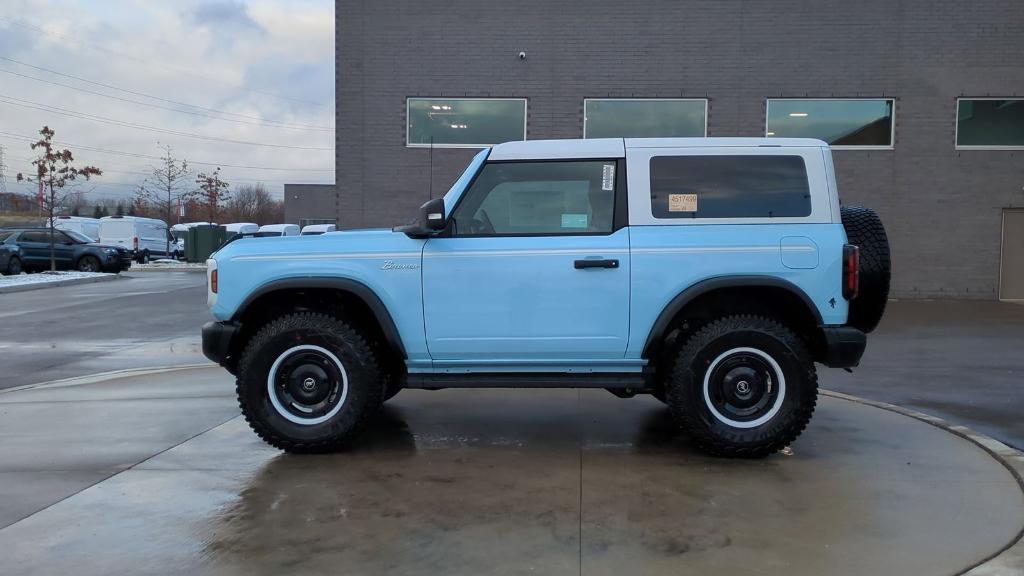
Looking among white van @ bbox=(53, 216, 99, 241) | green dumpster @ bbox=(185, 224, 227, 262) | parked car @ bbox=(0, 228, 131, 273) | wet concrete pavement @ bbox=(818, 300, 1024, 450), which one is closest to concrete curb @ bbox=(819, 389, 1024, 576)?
wet concrete pavement @ bbox=(818, 300, 1024, 450)

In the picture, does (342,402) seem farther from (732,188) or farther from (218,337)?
(732,188)

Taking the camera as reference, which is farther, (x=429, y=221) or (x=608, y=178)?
(x=608, y=178)

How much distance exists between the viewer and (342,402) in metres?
5.24

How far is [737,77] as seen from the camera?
16.8m

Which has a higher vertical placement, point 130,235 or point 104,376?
point 130,235

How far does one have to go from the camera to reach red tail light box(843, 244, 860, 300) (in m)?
5.00

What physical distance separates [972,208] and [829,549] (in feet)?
51.4

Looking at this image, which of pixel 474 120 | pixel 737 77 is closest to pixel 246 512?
pixel 474 120

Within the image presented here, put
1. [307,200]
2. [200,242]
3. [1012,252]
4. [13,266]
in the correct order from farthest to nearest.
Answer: [307,200], [200,242], [13,266], [1012,252]

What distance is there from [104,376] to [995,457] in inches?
327

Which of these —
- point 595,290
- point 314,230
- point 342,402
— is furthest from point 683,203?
point 314,230

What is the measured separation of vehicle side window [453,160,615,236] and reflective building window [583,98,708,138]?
→ 11957 millimetres

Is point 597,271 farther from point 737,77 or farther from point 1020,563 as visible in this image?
point 737,77

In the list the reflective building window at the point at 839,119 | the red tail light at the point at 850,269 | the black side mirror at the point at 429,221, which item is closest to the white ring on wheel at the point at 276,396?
the black side mirror at the point at 429,221
